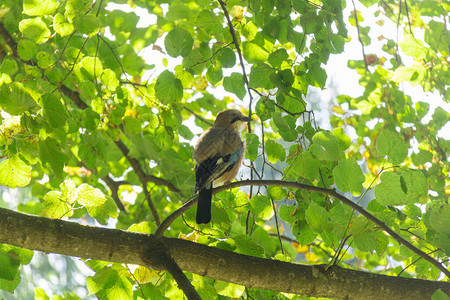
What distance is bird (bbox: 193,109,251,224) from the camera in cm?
229

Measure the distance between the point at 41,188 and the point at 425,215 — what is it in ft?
8.64

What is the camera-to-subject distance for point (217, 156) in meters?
2.85

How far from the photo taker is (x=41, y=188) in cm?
321

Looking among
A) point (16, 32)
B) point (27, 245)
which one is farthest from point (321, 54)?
point (16, 32)

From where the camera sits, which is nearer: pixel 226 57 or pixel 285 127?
pixel 285 127

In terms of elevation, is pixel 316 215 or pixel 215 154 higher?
pixel 215 154

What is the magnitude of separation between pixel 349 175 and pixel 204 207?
2.71 ft

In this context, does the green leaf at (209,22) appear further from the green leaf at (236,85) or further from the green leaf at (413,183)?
the green leaf at (413,183)

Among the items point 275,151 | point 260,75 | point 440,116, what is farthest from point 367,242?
point 440,116

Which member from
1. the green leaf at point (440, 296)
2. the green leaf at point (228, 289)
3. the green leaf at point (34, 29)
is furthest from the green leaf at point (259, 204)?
the green leaf at point (34, 29)

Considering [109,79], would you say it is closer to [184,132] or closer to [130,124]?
[130,124]

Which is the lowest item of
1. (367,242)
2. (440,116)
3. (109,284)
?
(109,284)

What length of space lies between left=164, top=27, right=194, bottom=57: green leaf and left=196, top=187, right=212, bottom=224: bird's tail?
750mm

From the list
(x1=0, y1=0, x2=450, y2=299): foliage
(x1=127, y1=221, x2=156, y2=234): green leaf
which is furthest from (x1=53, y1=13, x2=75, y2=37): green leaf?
(x1=127, y1=221, x2=156, y2=234): green leaf
